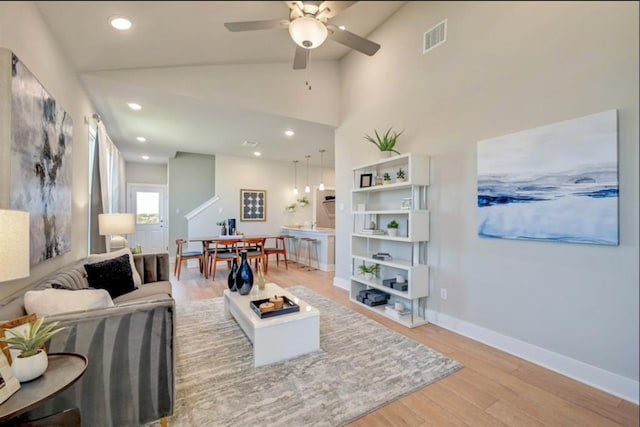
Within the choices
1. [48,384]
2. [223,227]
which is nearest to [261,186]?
[223,227]

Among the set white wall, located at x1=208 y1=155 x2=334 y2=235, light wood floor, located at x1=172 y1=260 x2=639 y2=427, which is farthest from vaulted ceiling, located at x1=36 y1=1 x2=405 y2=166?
light wood floor, located at x1=172 y1=260 x2=639 y2=427

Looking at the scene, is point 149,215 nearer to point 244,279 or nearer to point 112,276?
point 112,276

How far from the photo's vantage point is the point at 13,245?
1.05 meters

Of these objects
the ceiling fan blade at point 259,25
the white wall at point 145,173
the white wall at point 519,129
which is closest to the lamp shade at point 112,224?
the ceiling fan blade at point 259,25

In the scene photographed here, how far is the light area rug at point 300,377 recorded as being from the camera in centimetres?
165

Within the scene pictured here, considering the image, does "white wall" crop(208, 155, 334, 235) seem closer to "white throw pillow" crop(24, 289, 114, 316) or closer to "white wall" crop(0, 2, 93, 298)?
"white wall" crop(0, 2, 93, 298)

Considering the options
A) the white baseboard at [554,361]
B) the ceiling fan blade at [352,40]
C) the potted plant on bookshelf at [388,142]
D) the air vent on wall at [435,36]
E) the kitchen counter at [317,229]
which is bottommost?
the white baseboard at [554,361]

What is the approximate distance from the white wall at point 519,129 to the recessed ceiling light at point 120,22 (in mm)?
2801

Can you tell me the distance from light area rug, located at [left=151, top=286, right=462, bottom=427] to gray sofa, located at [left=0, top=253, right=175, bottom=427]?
0.95 ft

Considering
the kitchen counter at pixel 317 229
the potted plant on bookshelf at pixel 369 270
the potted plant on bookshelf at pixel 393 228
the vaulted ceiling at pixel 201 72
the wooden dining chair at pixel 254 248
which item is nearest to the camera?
the vaulted ceiling at pixel 201 72

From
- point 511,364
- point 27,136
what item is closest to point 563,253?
point 511,364

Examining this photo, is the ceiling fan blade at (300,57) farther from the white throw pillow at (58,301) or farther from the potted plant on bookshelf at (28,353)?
the potted plant on bookshelf at (28,353)

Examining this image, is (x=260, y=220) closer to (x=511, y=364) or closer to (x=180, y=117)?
(x=180, y=117)

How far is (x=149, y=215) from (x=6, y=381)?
7.93 metres
